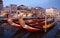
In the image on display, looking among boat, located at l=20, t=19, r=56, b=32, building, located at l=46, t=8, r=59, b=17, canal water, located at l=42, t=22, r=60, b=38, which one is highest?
building, located at l=46, t=8, r=59, b=17

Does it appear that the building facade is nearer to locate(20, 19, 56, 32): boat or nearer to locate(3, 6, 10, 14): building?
locate(20, 19, 56, 32): boat

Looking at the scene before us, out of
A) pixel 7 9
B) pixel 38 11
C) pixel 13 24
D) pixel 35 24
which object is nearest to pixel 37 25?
pixel 35 24

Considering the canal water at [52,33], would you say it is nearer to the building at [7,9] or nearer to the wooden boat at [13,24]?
the wooden boat at [13,24]

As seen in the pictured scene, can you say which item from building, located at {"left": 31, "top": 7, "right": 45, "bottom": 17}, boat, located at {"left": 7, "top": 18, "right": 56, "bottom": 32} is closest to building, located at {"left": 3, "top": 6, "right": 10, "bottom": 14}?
boat, located at {"left": 7, "top": 18, "right": 56, "bottom": 32}

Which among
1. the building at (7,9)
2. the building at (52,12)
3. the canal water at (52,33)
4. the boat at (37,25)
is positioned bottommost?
the canal water at (52,33)

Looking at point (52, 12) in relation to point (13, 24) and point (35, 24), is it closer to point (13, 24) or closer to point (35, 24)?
point (35, 24)

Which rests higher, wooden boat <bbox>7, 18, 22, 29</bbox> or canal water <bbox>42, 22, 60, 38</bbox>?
wooden boat <bbox>7, 18, 22, 29</bbox>

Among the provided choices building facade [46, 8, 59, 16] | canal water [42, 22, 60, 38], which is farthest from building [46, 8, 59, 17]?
canal water [42, 22, 60, 38]

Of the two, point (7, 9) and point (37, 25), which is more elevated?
point (7, 9)

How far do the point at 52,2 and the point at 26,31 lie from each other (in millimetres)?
457

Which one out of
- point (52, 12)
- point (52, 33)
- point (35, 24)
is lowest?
point (52, 33)

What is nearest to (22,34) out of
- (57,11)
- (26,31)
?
(26,31)

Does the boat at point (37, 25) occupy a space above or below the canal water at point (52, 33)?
above

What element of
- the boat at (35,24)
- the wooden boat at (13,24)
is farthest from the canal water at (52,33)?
the wooden boat at (13,24)
